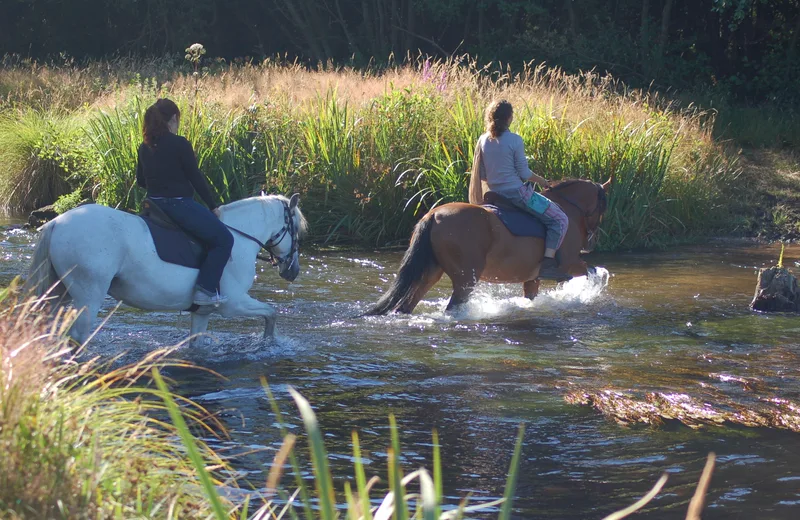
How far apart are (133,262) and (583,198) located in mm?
5230

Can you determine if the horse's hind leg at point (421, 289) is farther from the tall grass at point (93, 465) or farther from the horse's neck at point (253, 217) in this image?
the tall grass at point (93, 465)

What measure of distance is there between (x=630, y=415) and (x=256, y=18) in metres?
28.5

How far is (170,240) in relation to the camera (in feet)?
24.2

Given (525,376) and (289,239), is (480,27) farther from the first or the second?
(525,376)

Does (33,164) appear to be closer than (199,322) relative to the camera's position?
No

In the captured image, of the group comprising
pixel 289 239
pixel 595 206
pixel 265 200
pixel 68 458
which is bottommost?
pixel 289 239

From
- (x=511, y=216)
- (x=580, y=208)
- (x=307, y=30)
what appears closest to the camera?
(x=511, y=216)

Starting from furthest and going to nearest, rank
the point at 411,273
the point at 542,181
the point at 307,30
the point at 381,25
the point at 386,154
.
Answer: the point at 307,30
the point at 381,25
the point at 386,154
the point at 542,181
the point at 411,273

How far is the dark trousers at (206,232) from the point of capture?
7383 mm

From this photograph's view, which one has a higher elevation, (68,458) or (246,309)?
(68,458)

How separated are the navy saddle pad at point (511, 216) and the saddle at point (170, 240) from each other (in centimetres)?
324

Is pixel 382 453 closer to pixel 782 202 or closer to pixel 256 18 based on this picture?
pixel 782 202

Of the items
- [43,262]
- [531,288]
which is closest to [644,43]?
[531,288]

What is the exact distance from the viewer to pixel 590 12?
26.3 meters
